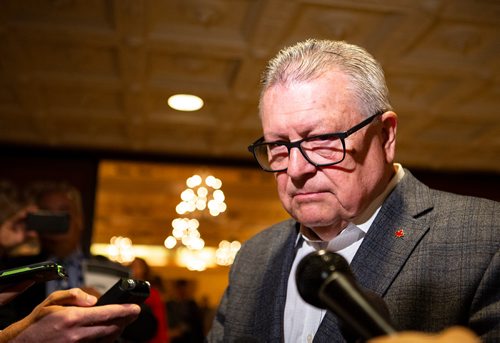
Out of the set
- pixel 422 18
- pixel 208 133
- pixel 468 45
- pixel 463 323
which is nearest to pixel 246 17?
pixel 422 18

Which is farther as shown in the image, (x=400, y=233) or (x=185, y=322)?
(x=185, y=322)

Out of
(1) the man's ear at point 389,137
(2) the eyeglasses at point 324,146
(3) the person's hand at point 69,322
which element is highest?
(1) the man's ear at point 389,137

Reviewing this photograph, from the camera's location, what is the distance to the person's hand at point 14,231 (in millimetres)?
2602

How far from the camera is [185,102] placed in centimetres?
566

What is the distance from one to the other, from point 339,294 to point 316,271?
55 mm

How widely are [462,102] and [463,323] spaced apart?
483 cm

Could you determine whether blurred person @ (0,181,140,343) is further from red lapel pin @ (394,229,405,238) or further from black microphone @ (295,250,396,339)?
red lapel pin @ (394,229,405,238)

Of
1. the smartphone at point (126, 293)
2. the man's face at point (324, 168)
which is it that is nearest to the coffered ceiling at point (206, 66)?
the man's face at point (324, 168)

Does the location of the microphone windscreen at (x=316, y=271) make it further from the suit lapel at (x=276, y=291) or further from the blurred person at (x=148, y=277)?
the blurred person at (x=148, y=277)

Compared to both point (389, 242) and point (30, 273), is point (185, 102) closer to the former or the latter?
point (389, 242)

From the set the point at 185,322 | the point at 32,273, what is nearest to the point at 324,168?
the point at 32,273

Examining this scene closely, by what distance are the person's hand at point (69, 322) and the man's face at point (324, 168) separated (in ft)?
1.54

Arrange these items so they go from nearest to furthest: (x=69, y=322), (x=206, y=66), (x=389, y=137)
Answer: (x=69, y=322)
(x=389, y=137)
(x=206, y=66)

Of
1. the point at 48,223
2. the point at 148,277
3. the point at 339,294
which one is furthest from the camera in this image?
the point at 148,277
